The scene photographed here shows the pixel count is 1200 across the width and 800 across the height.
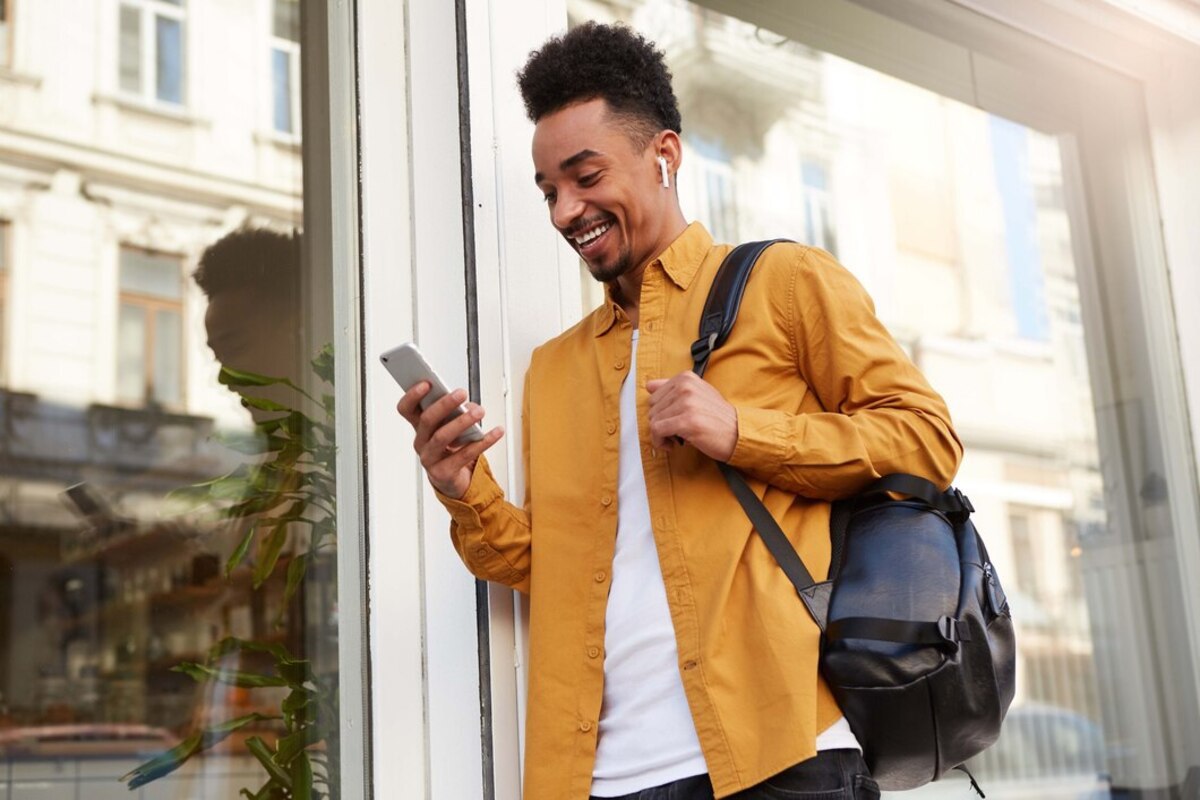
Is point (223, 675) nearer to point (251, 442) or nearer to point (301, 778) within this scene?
point (301, 778)

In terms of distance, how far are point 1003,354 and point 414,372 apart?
9.70ft

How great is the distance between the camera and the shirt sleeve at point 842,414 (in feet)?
6.42

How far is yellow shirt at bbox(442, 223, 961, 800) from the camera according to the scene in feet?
6.29

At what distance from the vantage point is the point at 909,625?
1842 millimetres

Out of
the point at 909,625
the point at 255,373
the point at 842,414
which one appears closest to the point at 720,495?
the point at 842,414

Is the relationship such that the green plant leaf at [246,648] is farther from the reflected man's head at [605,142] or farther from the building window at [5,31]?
the building window at [5,31]

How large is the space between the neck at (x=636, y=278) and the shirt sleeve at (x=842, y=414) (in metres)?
0.25

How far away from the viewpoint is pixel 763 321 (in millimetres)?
2123

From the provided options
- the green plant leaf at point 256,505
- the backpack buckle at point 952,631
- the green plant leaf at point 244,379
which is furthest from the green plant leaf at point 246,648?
the backpack buckle at point 952,631

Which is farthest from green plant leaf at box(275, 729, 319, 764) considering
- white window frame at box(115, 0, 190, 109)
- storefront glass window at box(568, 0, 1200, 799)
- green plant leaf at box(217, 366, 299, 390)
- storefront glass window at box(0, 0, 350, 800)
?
storefront glass window at box(568, 0, 1200, 799)

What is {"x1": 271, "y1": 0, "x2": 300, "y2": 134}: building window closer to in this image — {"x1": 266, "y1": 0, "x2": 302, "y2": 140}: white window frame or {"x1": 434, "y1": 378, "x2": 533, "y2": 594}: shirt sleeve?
{"x1": 266, "y1": 0, "x2": 302, "y2": 140}: white window frame

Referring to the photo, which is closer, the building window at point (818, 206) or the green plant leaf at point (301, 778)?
the green plant leaf at point (301, 778)

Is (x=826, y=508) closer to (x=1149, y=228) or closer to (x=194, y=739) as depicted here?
(x=194, y=739)

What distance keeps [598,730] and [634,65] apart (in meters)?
1.08
